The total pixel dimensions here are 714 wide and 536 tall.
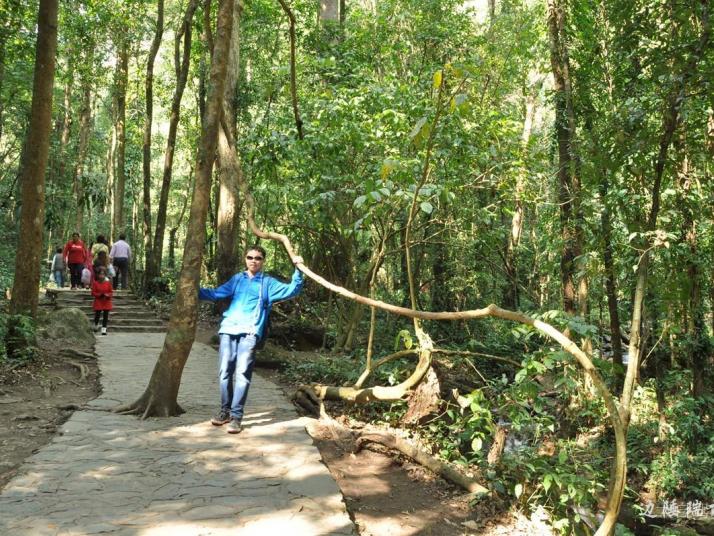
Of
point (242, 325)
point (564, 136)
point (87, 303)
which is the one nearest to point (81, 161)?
point (87, 303)

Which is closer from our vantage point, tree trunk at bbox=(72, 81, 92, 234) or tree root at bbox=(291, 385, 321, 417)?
tree root at bbox=(291, 385, 321, 417)

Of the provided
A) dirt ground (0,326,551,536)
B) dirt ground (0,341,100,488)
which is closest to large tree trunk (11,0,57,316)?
dirt ground (0,341,100,488)

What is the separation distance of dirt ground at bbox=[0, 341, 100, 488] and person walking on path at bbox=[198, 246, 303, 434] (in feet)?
5.94

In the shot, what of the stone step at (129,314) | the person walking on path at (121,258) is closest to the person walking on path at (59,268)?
the person walking on path at (121,258)

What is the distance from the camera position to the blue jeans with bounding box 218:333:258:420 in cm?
610

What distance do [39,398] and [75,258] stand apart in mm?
11398

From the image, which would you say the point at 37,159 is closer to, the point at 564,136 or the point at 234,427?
the point at 234,427

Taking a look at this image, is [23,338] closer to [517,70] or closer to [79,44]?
[79,44]

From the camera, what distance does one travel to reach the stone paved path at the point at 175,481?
408 centimetres

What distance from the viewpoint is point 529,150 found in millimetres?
11336

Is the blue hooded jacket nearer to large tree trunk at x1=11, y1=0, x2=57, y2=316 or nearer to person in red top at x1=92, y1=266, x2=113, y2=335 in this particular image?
large tree trunk at x1=11, y1=0, x2=57, y2=316

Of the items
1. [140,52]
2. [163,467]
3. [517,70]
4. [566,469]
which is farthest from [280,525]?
[140,52]

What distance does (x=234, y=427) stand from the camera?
6148 millimetres

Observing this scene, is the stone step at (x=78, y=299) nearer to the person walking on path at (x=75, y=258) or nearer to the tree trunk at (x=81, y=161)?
the person walking on path at (x=75, y=258)
